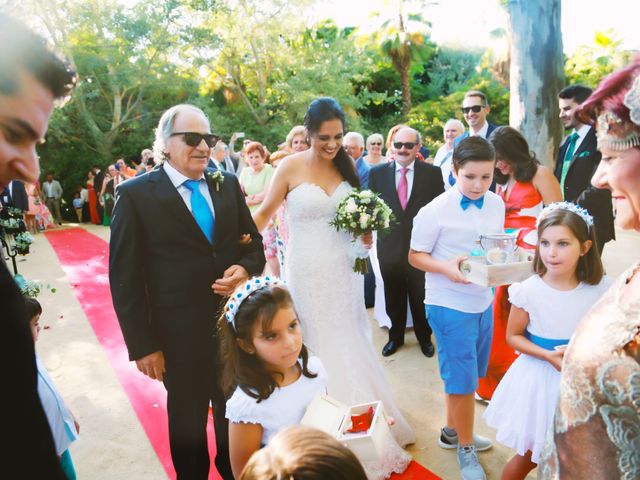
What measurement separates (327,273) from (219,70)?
24.8 meters

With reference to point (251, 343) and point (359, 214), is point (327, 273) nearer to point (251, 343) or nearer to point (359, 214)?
point (359, 214)

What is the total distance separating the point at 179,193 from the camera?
2822 millimetres

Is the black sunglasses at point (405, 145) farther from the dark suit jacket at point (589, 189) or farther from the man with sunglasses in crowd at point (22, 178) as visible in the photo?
the man with sunglasses in crowd at point (22, 178)

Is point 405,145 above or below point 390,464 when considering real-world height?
above

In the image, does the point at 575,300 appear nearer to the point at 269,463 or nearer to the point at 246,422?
the point at 246,422

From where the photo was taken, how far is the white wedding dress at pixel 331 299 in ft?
12.5

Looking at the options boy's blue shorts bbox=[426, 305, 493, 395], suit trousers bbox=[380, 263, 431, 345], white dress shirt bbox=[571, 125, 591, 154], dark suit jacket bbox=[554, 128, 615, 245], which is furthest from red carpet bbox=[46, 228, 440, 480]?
white dress shirt bbox=[571, 125, 591, 154]

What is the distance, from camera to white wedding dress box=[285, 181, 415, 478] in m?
3.80

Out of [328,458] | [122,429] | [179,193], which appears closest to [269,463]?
[328,458]

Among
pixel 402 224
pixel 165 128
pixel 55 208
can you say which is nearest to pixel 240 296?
pixel 165 128

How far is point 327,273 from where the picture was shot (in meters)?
3.85

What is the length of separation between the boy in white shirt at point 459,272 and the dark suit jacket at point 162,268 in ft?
4.44

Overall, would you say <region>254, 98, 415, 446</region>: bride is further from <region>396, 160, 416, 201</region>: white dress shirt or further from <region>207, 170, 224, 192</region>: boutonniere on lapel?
<region>396, 160, 416, 201</region>: white dress shirt

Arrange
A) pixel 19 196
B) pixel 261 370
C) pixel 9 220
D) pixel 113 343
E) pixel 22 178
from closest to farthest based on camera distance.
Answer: pixel 22 178, pixel 261 370, pixel 9 220, pixel 113 343, pixel 19 196
